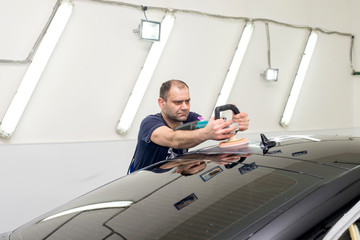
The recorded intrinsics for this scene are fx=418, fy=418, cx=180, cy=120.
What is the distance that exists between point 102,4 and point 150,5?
55 cm

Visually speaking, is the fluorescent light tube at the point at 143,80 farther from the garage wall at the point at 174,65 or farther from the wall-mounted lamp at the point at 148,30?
the wall-mounted lamp at the point at 148,30

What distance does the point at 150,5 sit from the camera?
14.9 feet

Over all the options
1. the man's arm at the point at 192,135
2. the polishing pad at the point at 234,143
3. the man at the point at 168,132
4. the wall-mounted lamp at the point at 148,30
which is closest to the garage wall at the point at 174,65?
the wall-mounted lamp at the point at 148,30

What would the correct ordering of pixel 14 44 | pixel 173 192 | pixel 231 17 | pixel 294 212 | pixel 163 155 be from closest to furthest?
pixel 294 212 → pixel 173 192 → pixel 163 155 → pixel 14 44 → pixel 231 17

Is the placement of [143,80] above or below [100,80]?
above

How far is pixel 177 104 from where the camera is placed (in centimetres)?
296

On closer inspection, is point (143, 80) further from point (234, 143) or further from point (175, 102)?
point (234, 143)

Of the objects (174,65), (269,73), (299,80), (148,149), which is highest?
(299,80)

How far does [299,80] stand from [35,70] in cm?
381

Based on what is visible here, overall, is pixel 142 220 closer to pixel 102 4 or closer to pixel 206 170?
pixel 206 170

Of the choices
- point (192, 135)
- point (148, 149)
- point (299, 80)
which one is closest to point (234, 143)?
point (192, 135)

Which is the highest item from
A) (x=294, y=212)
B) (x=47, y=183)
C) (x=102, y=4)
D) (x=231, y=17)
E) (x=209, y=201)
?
(x=231, y=17)

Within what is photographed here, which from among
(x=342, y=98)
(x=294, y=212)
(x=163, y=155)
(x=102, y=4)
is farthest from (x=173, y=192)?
(x=342, y=98)

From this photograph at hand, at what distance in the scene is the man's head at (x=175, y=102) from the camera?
296cm
